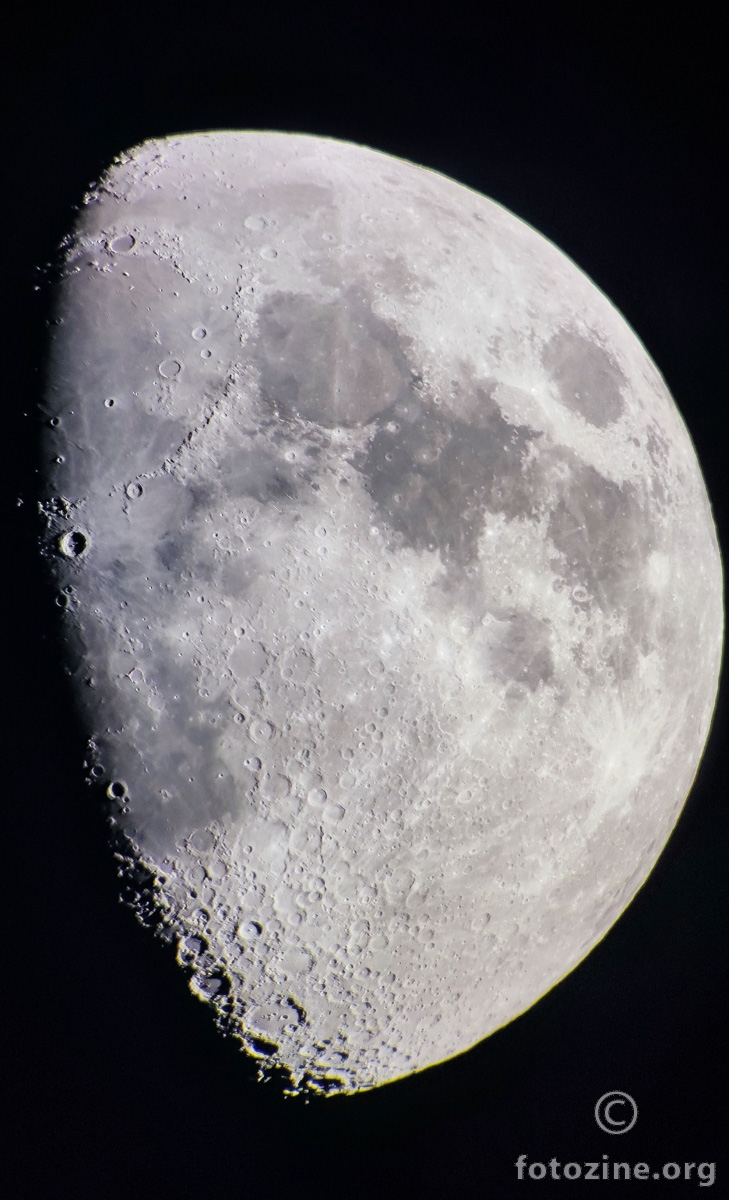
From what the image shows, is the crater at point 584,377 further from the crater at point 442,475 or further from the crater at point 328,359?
the crater at point 328,359

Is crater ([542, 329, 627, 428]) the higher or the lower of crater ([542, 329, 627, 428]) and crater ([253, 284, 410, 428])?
the higher

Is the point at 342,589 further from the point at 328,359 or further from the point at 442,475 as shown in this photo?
the point at 328,359

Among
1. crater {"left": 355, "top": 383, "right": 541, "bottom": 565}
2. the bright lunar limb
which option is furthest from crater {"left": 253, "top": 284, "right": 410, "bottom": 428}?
crater {"left": 355, "top": 383, "right": 541, "bottom": 565}

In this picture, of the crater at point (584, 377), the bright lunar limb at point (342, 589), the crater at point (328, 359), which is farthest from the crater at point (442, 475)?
the crater at point (584, 377)

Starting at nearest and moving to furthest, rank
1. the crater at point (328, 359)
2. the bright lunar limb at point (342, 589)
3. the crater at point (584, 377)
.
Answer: the bright lunar limb at point (342, 589) → the crater at point (328, 359) → the crater at point (584, 377)

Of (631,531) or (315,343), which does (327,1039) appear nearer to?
(631,531)

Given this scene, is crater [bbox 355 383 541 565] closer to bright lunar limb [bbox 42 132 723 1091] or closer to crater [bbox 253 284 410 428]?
bright lunar limb [bbox 42 132 723 1091]

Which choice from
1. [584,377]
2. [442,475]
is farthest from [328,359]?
[584,377]

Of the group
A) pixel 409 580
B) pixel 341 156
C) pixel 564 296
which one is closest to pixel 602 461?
pixel 564 296
